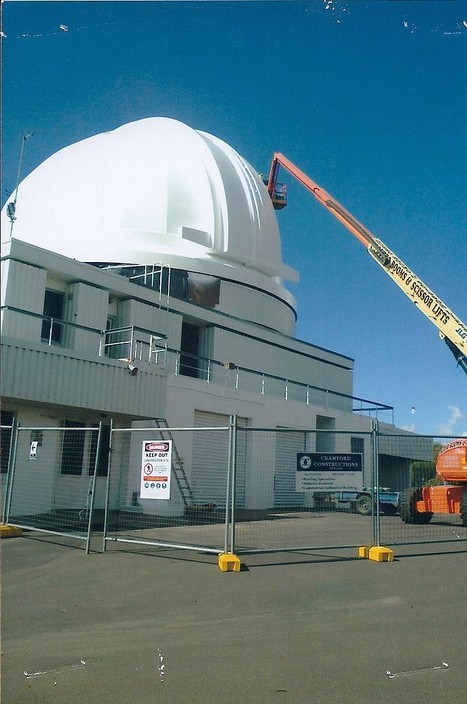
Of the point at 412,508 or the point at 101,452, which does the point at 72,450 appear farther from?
the point at 412,508

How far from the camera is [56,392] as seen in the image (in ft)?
48.0

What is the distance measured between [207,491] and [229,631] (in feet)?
41.4

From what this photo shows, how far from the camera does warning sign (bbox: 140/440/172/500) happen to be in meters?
9.99

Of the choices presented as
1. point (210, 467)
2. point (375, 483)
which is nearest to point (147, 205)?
point (210, 467)

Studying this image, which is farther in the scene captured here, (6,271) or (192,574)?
(6,271)

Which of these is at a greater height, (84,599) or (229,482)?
(229,482)

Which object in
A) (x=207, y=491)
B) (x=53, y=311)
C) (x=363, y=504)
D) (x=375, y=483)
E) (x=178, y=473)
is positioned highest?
(x=53, y=311)

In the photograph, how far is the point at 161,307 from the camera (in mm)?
22766

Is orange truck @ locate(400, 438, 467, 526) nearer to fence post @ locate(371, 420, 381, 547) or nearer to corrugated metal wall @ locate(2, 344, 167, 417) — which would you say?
fence post @ locate(371, 420, 381, 547)

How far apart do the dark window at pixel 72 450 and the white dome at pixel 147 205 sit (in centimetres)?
1046

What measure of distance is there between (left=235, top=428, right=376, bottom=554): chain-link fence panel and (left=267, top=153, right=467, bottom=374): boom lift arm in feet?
13.4

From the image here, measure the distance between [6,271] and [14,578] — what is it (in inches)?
457

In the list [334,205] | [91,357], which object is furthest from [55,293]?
[334,205]

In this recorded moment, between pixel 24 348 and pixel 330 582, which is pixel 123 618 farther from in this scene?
pixel 24 348
